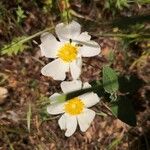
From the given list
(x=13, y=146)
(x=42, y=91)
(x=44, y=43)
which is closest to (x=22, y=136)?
(x=13, y=146)

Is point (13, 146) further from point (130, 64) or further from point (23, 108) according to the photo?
point (130, 64)

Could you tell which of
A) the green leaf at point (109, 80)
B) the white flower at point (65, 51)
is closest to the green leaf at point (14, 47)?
the white flower at point (65, 51)

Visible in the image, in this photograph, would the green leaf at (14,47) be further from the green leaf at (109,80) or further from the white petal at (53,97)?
the green leaf at (109,80)

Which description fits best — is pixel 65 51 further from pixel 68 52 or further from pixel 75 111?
pixel 75 111

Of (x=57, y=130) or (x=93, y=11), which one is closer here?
(x=57, y=130)

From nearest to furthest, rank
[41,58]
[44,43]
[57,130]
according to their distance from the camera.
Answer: [44,43] < [57,130] < [41,58]

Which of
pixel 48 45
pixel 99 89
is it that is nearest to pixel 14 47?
pixel 48 45

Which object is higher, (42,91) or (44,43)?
(44,43)
